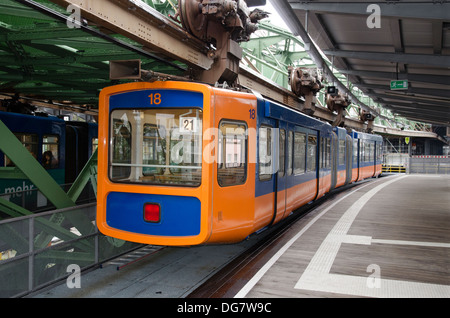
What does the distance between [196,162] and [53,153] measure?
28.4ft

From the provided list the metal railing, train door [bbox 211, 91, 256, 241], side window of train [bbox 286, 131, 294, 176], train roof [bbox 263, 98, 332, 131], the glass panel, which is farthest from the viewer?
side window of train [bbox 286, 131, 294, 176]

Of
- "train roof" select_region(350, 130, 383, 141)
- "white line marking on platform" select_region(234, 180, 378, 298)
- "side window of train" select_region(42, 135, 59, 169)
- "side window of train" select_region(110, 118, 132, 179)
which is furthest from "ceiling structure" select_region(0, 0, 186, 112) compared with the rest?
"train roof" select_region(350, 130, 383, 141)

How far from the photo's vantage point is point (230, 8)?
7453mm

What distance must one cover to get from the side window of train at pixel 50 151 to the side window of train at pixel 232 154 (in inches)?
324

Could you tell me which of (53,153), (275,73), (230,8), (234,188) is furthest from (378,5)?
(275,73)

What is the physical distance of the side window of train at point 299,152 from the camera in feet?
29.5

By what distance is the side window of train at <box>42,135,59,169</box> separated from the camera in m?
12.1

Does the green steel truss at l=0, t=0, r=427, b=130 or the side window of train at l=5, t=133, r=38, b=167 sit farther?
the side window of train at l=5, t=133, r=38, b=167

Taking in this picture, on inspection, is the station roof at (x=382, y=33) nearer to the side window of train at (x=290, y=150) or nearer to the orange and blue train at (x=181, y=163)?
the side window of train at (x=290, y=150)

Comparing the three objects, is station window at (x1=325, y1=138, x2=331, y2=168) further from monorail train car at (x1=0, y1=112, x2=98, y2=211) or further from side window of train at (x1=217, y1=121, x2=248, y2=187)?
monorail train car at (x1=0, y1=112, x2=98, y2=211)

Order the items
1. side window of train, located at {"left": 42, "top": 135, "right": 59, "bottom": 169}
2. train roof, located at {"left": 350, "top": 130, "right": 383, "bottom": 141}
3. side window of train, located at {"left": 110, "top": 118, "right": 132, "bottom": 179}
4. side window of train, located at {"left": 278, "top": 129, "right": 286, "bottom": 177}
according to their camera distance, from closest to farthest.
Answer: side window of train, located at {"left": 110, "top": 118, "right": 132, "bottom": 179}
side window of train, located at {"left": 278, "top": 129, "right": 286, "bottom": 177}
side window of train, located at {"left": 42, "top": 135, "right": 59, "bottom": 169}
train roof, located at {"left": 350, "top": 130, "right": 383, "bottom": 141}

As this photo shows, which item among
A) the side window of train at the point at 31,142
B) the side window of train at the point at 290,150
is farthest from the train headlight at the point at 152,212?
the side window of train at the point at 31,142

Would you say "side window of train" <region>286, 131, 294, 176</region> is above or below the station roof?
below

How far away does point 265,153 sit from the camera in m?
7.03
